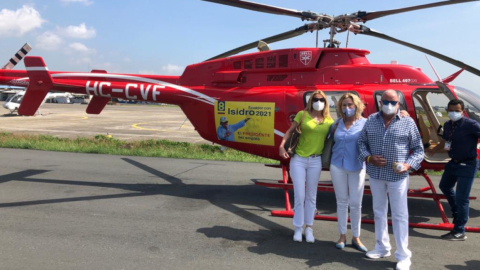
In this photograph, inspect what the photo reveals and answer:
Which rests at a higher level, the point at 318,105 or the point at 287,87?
the point at 287,87

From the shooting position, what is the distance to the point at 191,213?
582 centimetres

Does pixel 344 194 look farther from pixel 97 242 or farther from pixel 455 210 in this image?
pixel 97 242

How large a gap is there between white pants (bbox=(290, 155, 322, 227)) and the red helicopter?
43.6 inches

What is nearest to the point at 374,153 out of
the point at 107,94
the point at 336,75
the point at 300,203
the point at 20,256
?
the point at 300,203

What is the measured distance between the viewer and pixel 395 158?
374 centimetres

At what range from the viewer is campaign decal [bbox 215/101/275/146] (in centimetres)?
666

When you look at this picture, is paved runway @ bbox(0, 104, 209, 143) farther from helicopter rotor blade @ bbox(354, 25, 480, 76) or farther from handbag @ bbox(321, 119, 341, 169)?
handbag @ bbox(321, 119, 341, 169)

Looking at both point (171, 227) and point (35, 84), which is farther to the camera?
point (35, 84)

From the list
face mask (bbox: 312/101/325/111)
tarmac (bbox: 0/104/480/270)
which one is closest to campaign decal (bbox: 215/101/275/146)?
tarmac (bbox: 0/104/480/270)

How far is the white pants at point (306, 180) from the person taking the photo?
445cm

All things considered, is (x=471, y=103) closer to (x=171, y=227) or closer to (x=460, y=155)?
(x=460, y=155)

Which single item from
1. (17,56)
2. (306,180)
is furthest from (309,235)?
(17,56)

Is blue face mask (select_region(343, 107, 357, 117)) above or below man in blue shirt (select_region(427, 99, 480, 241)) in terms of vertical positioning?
above

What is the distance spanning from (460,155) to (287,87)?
3124 mm
